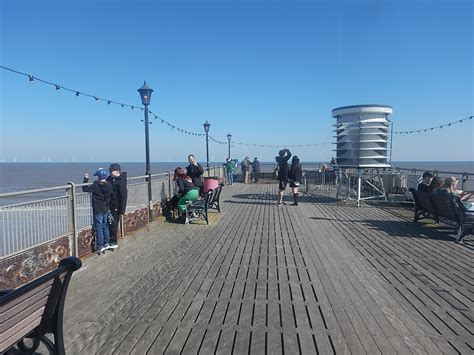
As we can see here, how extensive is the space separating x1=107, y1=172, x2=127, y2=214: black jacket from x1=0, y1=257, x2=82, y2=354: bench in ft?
11.7

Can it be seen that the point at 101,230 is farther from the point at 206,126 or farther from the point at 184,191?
the point at 206,126

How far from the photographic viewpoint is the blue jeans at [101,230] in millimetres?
5633

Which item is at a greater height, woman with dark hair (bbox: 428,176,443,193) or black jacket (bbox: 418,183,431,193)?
woman with dark hair (bbox: 428,176,443,193)

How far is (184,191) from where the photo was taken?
334 inches

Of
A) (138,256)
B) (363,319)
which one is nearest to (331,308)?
(363,319)

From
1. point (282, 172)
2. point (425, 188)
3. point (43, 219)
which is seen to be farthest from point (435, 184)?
point (43, 219)

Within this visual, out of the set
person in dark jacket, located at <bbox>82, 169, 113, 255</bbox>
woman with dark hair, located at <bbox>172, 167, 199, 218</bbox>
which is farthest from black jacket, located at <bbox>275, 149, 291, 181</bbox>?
person in dark jacket, located at <bbox>82, 169, 113, 255</bbox>

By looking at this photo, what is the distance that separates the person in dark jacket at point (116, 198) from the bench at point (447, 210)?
5801 mm

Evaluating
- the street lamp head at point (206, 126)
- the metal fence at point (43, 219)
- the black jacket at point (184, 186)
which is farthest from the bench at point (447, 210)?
the street lamp head at point (206, 126)

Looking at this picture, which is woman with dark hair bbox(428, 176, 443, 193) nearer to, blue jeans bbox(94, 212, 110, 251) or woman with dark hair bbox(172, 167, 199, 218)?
woman with dark hair bbox(172, 167, 199, 218)

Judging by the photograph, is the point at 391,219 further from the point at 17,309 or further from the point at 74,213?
the point at 17,309

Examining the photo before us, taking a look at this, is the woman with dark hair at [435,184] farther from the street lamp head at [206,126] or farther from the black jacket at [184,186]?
the street lamp head at [206,126]

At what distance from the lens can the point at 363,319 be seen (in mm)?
3402

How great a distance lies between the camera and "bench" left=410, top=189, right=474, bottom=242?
633 centimetres
